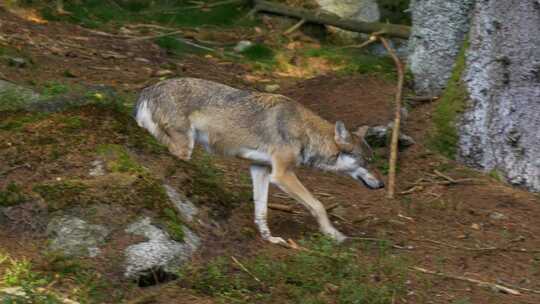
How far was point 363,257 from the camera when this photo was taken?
8172mm

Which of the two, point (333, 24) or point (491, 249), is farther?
point (333, 24)

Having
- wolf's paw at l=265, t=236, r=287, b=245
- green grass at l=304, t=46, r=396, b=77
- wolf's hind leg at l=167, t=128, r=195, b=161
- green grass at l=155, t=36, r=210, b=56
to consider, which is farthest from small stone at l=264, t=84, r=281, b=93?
wolf's paw at l=265, t=236, r=287, b=245

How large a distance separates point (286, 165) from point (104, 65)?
605cm

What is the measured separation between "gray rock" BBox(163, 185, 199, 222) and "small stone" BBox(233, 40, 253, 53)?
8501 mm

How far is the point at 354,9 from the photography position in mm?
18453

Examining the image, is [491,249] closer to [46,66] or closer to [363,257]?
[363,257]

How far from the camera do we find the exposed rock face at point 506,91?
10.7 m

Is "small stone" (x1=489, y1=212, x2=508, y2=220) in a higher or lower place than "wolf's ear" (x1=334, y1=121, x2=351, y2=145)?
Answer: lower

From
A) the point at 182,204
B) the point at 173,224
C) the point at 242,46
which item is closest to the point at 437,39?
the point at 242,46

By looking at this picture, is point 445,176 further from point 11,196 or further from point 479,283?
point 11,196

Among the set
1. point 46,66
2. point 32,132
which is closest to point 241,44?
point 46,66

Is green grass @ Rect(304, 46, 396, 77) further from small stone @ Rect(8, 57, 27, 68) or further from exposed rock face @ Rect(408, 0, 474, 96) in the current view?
small stone @ Rect(8, 57, 27, 68)

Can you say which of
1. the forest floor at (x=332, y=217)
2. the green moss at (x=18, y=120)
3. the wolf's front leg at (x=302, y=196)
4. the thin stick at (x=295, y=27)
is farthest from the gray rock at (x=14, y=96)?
the thin stick at (x=295, y=27)

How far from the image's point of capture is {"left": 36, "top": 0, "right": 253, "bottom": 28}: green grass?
1727 centimetres
